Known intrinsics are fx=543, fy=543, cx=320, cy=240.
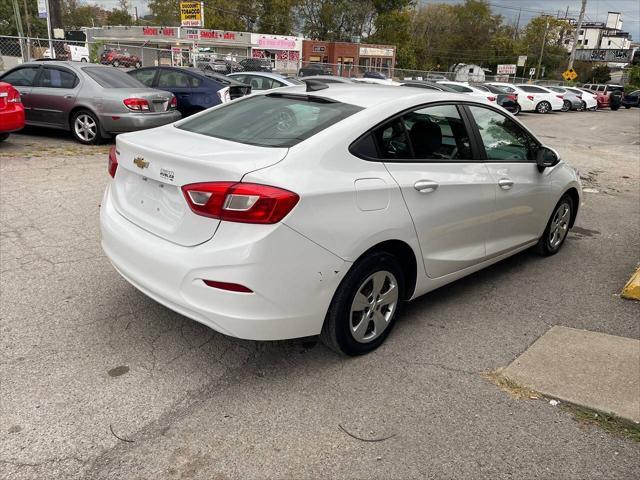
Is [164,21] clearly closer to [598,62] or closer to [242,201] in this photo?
[598,62]

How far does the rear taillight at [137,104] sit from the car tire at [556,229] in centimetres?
732

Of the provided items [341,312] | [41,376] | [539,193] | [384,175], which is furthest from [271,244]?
[539,193]

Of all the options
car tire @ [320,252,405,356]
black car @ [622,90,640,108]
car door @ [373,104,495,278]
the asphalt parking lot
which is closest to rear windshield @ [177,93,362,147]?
car door @ [373,104,495,278]

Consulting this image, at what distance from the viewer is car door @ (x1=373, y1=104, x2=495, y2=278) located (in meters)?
3.45

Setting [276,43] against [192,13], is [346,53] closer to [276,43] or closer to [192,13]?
[276,43]

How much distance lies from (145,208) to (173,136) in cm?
54

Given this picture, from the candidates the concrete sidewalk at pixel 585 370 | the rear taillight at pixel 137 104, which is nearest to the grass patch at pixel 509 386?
the concrete sidewalk at pixel 585 370

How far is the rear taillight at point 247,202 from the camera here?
2721 mm

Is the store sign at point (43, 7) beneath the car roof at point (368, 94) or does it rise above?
above

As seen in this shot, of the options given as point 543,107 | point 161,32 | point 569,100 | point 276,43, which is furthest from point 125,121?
point 276,43

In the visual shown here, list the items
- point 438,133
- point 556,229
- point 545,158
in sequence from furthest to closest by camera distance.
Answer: point 556,229, point 545,158, point 438,133

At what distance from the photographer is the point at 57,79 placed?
32.8 feet

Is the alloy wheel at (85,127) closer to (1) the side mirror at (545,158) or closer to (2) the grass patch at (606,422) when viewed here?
(1) the side mirror at (545,158)

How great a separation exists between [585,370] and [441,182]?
59.0 inches
